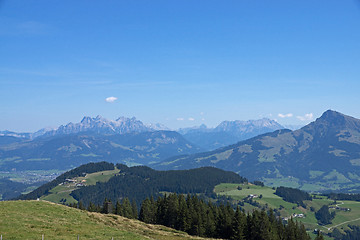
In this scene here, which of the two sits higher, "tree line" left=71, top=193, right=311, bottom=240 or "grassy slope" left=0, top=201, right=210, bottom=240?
"grassy slope" left=0, top=201, right=210, bottom=240

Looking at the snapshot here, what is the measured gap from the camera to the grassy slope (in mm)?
47625

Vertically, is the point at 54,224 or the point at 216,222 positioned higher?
the point at 54,224

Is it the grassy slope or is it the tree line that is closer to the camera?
the grassy slope

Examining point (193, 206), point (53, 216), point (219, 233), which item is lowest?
point (219, 233)

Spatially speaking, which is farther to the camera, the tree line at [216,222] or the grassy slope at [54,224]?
the tree line at [216,222]

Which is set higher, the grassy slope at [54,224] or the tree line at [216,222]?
the grassy slope at [54,224]

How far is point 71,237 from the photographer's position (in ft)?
154

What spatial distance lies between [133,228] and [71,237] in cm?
2509

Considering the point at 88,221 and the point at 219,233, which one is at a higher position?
the point at 88,221

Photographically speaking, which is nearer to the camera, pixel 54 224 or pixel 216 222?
pixel 54 224

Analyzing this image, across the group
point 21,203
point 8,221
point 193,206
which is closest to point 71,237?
point 8,221

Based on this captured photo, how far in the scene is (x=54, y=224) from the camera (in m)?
56.2

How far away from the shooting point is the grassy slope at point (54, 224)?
156 feet

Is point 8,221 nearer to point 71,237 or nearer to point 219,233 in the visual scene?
point 71,237
